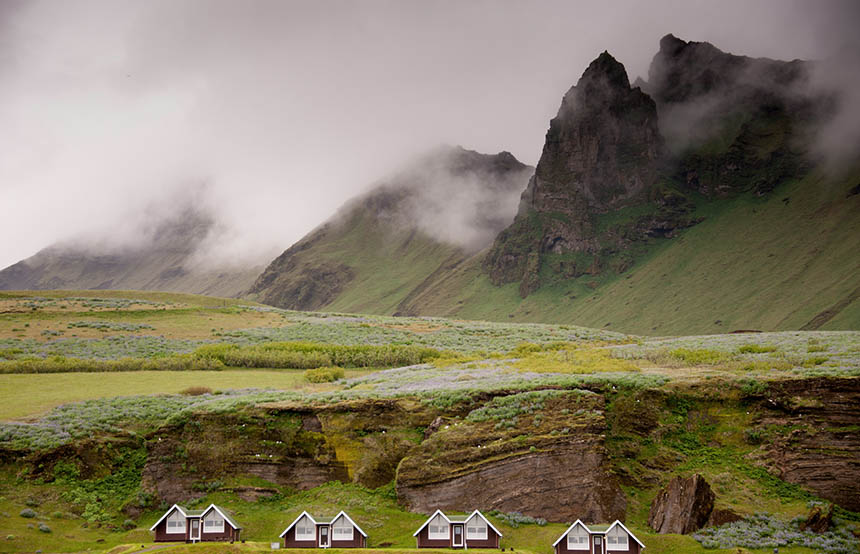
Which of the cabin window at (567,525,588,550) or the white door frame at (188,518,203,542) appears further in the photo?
the white door frame at (188,518,203,542)

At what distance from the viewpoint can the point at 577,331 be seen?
87875 mm

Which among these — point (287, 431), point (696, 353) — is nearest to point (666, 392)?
point (696, 353)

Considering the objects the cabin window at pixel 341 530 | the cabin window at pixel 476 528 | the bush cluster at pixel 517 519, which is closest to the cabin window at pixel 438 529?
the cabin window at pixel 476 528

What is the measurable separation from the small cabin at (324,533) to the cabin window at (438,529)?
313cm

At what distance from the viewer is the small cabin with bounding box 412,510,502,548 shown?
28734mm

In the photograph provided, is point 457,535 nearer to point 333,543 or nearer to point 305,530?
point 333,543

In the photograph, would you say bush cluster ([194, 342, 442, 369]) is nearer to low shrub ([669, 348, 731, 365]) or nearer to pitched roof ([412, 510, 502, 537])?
low shrub ([669, 348, 731, 365])

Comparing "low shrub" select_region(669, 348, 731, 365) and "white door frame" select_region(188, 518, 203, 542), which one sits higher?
"low shrub" select_region(669, 348, 731, 365)

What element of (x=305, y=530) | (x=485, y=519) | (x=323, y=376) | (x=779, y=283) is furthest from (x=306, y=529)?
(x=779, y=283)

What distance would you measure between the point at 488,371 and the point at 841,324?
110 metres

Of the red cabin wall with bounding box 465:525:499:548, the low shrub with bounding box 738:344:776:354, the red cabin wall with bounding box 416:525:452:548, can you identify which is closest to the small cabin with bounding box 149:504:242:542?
the red cabin wall with bounding box 416:525:452:548

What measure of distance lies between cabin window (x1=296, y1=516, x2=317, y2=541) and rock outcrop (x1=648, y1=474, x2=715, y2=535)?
639 inches

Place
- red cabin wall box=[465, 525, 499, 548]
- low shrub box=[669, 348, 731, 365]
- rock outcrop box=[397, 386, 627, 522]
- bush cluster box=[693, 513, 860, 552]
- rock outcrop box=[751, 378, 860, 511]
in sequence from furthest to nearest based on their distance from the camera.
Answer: low shrub box=[669, 348, 731, 365] < rock outcrop box=[397, 386, 627, 522] < rock outcrop box=[751, 378, 860, 511] < red cabin wall box=[465, 525, 499, 548] < bush cluster box=[693, 513, 860, 552]

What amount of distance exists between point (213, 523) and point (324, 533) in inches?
213
